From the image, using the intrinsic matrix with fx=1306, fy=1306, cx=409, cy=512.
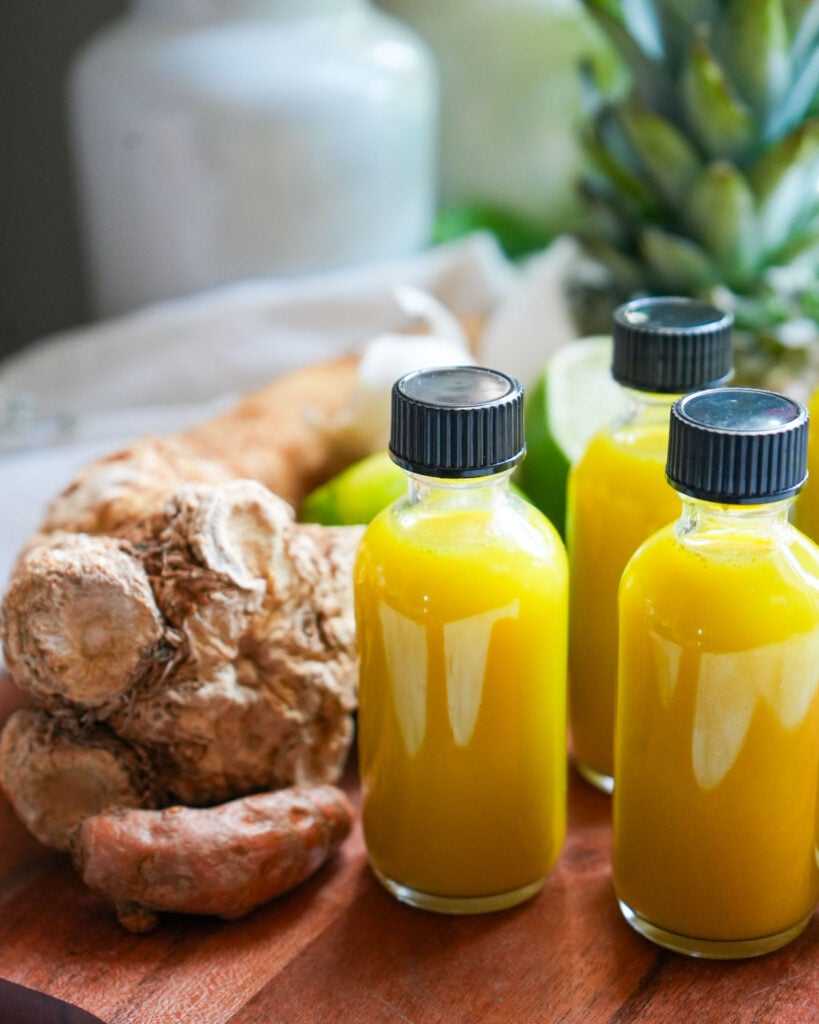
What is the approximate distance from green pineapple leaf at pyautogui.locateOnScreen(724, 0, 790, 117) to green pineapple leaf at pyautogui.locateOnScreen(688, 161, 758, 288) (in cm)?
7

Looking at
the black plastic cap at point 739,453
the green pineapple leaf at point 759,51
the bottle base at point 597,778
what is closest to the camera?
the black plastic cap at point 739,453

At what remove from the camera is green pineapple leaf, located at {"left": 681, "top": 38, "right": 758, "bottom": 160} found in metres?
1.15

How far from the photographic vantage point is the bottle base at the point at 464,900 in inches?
29.7

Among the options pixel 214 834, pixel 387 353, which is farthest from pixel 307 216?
pixel 214 834

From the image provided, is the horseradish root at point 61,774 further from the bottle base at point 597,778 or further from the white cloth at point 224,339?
the white cloth at point 224,339

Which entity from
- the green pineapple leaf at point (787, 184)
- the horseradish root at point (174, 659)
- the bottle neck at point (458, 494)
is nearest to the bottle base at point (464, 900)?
the horseradish root at point (174, 659)

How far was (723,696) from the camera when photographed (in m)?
0.65

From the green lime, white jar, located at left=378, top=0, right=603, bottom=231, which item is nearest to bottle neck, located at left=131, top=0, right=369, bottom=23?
white jar, located at left=378, top=0, right=603, bottom=231

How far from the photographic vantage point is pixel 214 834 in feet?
2.42

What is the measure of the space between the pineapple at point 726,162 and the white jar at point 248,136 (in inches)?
11.3

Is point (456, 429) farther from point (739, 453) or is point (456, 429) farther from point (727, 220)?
point (727, 220)

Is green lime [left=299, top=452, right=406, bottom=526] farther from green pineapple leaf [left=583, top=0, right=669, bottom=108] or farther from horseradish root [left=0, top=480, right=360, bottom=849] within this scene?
green pineapple leaf [left=583, top=0, right=669, bottom=108]

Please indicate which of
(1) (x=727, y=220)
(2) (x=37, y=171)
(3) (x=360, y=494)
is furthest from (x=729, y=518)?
(2) (x=37, y=171)

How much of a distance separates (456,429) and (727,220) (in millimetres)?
677
